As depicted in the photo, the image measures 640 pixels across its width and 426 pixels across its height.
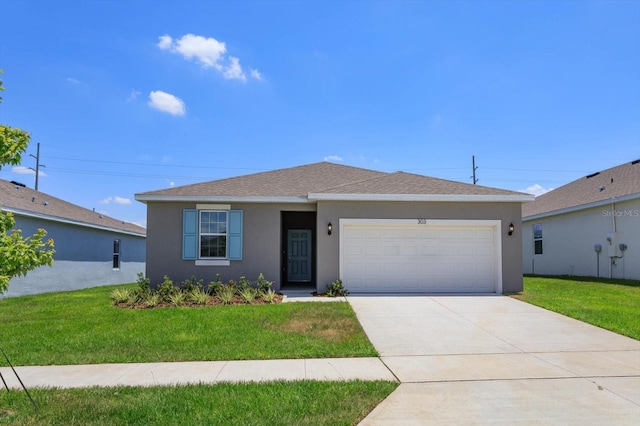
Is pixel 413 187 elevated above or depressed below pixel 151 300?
above

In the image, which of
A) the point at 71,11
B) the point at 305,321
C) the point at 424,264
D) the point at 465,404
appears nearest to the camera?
the point at 465,404

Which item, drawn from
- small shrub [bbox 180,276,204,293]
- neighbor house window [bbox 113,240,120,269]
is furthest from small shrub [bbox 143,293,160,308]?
neighbor house window [bbox 113,240,120,269]

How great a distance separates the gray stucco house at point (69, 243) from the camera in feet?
48.2

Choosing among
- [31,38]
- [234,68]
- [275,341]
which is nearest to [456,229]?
[275,341]

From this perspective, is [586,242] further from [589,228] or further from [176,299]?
[176,299]

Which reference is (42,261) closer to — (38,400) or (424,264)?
(38,400)

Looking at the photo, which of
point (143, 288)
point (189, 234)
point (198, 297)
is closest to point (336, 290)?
point (198, 297)

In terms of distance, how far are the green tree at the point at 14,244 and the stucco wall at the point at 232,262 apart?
8383 mm

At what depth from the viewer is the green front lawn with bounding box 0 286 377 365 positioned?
6.30m

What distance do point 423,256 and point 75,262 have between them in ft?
48.5

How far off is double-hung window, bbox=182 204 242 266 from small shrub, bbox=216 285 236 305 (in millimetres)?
944

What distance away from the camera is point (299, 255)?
15.7 m

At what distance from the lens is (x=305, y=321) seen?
8.48 meters

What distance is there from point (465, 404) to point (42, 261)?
481 cm
